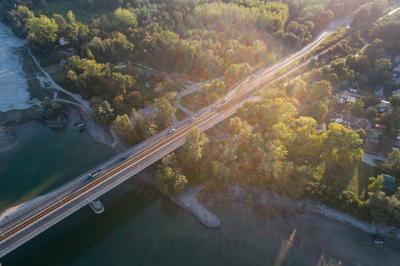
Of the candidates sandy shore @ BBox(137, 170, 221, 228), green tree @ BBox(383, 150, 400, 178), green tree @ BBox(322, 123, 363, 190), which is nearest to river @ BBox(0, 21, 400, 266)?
sandy shore @ BBox(137, 170, 221, 228)

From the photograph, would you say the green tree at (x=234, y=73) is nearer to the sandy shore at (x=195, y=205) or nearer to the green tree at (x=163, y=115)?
the green tree at (x=163, y=115)

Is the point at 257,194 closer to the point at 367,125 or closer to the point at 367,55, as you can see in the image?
the point at 367,125

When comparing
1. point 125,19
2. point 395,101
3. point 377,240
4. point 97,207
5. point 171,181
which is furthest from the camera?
point 125,19

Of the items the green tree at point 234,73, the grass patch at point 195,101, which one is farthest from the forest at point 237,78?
the grass patch at point 195,101

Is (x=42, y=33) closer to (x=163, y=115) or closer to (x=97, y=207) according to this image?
(x=163, y=115)

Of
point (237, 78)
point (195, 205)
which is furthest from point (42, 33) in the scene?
point (195, 205)

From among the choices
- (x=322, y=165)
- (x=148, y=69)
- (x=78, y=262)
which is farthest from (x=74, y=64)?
(x=322, y=165)

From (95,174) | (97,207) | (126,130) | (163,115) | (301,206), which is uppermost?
(163,115)

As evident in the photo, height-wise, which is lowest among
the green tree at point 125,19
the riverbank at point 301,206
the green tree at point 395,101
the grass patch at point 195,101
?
the riverbank at point 301,206
